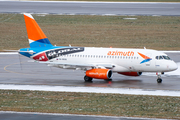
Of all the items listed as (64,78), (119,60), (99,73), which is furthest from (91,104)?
(64,78)

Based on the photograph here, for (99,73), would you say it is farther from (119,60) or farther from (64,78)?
(64,78)

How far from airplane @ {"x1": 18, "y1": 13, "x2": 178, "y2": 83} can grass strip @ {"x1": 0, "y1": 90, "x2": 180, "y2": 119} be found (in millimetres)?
7894


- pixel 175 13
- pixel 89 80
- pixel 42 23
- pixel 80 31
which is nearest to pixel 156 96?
pixel 89 80

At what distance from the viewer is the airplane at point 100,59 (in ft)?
133

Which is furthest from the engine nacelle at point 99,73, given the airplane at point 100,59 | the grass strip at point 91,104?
the grass strip at point 91,104

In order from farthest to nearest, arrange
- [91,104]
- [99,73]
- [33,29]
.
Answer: [33,29]
[99,73]
[91,104]

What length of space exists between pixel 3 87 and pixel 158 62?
16879 mm

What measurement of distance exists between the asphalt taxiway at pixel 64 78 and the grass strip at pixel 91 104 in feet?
18.4

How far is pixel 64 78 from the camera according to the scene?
143 ft

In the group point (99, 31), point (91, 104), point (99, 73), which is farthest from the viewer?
point (99, 31)

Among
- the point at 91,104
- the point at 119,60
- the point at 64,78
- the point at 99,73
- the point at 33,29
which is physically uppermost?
the point at 33,29

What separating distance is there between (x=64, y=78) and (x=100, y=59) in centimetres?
502

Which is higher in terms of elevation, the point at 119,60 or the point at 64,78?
the point at 119,60

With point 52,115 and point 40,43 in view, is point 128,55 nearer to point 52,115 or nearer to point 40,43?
point 40,43
